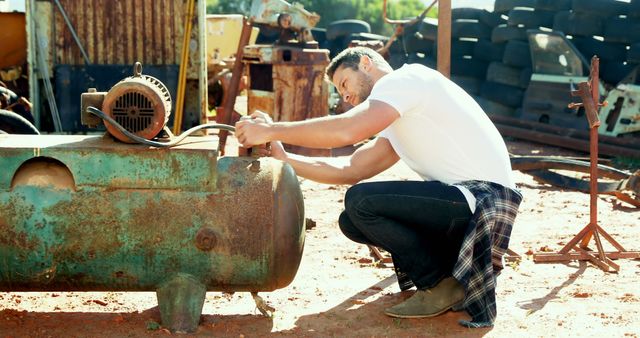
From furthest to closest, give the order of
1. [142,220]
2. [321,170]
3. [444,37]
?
1. [444,37]
2. [321,170]
3. [142,220]

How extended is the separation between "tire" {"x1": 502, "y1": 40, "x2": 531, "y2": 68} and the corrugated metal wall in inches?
226

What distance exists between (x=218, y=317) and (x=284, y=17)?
224 inches

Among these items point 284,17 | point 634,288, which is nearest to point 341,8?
point 284,17

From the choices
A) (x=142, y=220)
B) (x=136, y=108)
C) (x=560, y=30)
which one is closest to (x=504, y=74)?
(x=560, y=30)

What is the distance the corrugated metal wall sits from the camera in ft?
27.3

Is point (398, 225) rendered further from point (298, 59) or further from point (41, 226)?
point (298, 59)

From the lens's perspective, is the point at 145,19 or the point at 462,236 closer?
the point at 462,236

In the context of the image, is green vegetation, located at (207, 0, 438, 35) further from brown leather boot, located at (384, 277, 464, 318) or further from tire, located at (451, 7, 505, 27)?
brown leather boot, located at (384, 277, 464, 318)

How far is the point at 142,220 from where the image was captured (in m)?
3.82

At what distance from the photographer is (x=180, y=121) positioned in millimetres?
8578

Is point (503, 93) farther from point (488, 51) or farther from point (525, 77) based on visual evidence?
point (488, 51)

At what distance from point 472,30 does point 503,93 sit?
141 centimetres

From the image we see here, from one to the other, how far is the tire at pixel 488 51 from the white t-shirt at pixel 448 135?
30.2 feet

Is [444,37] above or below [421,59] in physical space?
above
